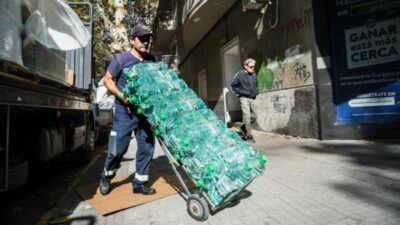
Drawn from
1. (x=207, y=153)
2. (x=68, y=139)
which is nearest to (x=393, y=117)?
(x=207, y=153)

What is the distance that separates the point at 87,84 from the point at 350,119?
524 centimetres

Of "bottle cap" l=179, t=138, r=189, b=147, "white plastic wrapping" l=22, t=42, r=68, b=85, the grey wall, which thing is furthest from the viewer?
the grey wall

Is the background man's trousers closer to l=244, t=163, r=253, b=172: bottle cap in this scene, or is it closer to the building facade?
the building facade

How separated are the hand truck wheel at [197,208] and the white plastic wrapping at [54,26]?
6.68 feet

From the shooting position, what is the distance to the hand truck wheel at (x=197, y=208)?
10.3 feet

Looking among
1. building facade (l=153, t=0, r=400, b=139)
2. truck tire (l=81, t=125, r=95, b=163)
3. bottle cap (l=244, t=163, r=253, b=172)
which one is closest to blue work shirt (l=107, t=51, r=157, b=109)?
bottle cap (l=244, t=163, r=253, b=172)

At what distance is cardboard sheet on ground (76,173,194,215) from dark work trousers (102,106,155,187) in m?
A: 0.21

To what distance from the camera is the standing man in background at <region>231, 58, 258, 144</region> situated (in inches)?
297

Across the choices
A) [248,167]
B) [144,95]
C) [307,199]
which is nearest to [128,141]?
[144,95]

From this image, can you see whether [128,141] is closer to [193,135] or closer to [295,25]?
[193,135]

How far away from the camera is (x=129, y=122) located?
397 centimetres

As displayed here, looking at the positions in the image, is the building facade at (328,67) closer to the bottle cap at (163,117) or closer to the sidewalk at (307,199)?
the sidewalk at (307,199)

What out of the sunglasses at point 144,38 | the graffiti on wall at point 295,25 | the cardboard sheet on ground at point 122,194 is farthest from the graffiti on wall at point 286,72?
the sunglasses at point 144,38

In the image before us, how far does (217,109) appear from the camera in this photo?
14734 mm
